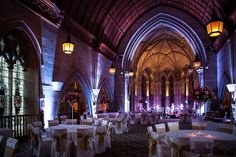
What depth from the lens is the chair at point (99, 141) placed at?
766cm

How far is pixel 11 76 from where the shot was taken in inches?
363

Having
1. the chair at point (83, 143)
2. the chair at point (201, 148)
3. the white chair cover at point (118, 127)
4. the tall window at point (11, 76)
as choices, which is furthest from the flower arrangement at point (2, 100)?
the chair at point (201, 148)

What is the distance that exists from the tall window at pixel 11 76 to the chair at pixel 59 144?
9.98 feet

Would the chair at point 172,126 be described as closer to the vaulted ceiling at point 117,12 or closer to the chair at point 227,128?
the chair at point 227,128

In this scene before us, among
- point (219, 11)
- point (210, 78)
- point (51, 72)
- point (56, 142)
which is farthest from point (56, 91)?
point (210, 78)

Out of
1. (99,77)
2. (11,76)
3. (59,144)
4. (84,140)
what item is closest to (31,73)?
(11,76)

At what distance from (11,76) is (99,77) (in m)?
8.67

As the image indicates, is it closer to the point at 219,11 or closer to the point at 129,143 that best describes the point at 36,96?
the point at 129,143

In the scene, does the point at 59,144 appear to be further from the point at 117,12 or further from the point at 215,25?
the point at 117,12

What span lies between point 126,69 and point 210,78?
667 cm

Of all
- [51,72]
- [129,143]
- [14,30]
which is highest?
[14,30]

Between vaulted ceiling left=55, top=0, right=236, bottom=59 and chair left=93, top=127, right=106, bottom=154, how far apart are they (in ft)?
21.7

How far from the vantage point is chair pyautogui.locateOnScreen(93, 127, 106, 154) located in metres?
7.66

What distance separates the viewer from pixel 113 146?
886cm
